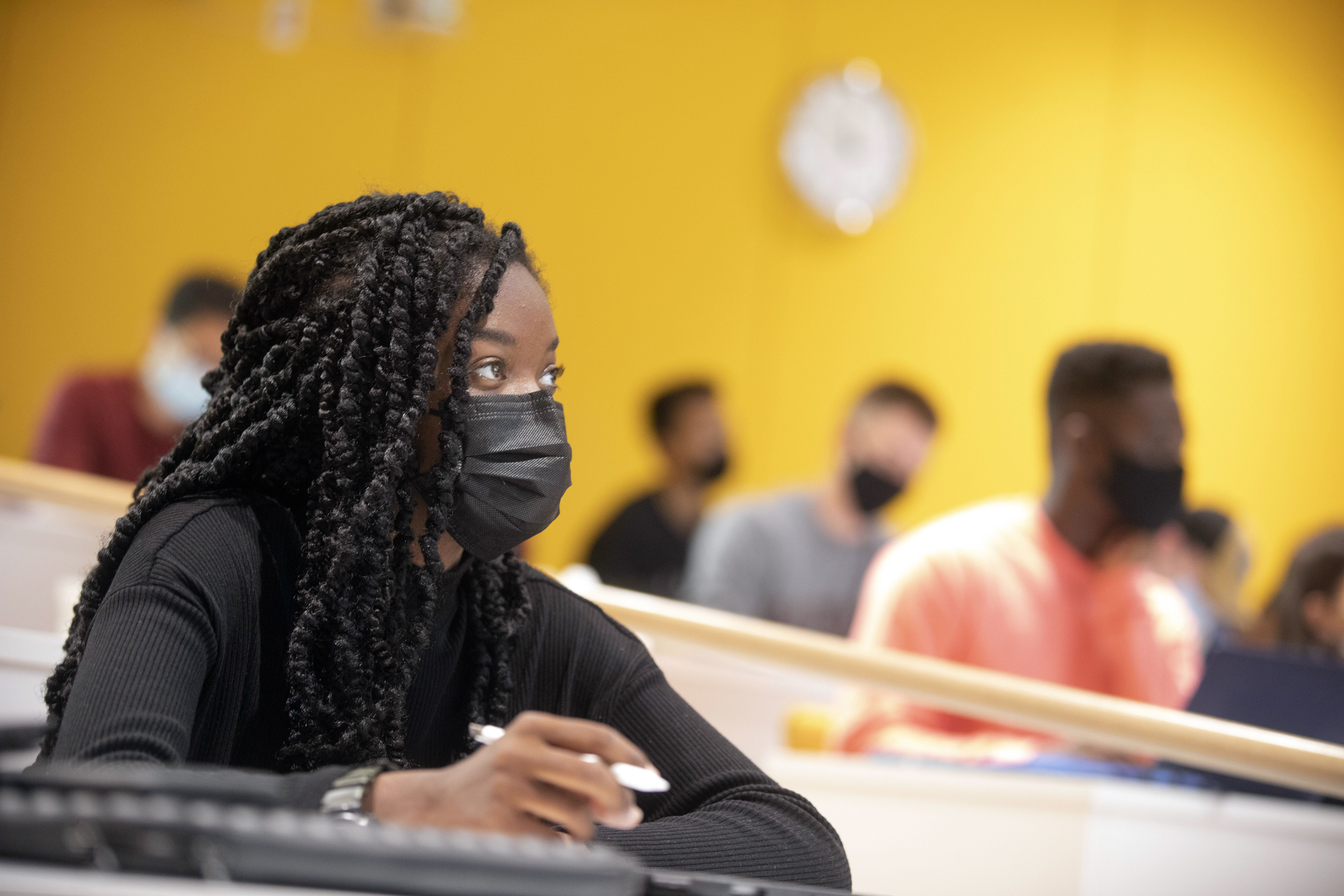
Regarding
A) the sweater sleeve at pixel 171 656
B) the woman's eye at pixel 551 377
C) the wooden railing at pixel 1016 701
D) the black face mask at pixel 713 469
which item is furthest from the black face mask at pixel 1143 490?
the black face mask at pixel 713 469

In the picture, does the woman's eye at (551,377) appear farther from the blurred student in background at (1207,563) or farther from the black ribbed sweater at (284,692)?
the blurred student in background at (1207,563)

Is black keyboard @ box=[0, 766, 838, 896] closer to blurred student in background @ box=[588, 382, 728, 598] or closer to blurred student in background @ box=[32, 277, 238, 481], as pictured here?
blurred student in background @ box=[32, 277, 238, 481]

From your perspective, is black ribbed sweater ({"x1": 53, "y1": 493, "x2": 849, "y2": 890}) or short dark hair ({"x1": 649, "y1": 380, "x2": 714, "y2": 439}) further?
short dark hair ({"x1": 649, "y1": 380, "x2": 714, "y2": 439})

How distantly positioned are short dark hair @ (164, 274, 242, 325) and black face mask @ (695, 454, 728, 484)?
219cm

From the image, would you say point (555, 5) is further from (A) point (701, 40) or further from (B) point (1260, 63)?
(B) point (1260, 63)

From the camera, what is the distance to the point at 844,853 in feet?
3.74

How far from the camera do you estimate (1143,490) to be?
2633mm

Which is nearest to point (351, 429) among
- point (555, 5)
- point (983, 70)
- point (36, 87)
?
point (36, 87)

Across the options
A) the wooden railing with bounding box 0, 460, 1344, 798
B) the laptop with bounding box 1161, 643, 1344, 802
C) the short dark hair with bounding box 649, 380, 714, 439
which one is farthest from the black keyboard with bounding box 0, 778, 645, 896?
the short dark hair with bounding box 649, 380, 714, 439

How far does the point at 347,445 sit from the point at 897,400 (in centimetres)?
348

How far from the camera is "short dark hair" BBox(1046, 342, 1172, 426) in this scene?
267cm

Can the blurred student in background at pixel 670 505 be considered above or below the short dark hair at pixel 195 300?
below

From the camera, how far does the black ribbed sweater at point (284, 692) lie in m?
0.90

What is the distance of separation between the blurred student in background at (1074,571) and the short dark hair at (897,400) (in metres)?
1.58
